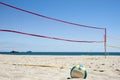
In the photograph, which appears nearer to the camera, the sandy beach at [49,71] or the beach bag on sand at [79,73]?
the beach bag on sand at [79,73]

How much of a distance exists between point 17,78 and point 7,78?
186 mm

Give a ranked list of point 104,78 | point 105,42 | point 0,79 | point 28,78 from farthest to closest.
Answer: point 105,42 < point 104,78 < point 28,78 < point 0,79

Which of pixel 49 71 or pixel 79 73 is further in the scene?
pixel 49 71

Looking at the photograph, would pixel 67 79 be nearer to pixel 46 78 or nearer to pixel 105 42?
pixel 46 78

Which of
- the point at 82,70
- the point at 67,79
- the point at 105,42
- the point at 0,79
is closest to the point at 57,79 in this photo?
the point at 67,79

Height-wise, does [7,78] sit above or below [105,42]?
below

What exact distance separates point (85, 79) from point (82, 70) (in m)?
0.19

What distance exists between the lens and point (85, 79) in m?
3.83

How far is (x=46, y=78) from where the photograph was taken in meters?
3.89

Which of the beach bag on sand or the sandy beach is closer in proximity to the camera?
the beach bag on sand

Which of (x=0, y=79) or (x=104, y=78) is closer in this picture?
(x=0, y=79)

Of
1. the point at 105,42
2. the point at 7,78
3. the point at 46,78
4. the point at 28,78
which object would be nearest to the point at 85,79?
the point at 46,78

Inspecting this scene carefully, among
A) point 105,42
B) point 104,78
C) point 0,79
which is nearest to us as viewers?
point 0,79

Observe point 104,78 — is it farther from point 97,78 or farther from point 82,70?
point 82,70
